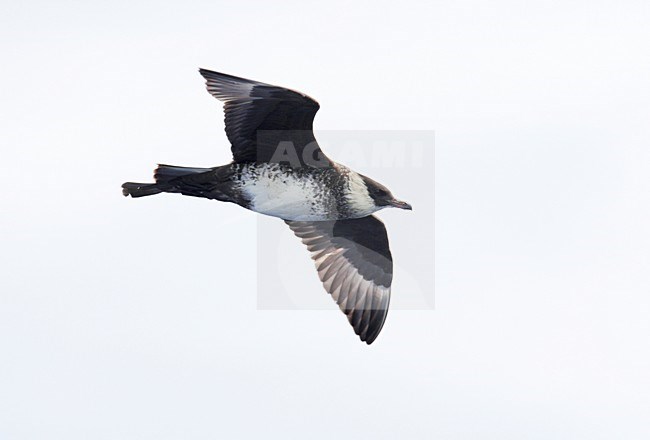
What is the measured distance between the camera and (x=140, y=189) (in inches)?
437

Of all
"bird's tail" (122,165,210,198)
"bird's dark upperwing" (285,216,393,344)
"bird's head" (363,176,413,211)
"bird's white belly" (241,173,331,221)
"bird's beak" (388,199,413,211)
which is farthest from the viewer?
"bird's dark upperwing" (285,216,393,344)

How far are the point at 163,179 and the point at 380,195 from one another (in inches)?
82.9

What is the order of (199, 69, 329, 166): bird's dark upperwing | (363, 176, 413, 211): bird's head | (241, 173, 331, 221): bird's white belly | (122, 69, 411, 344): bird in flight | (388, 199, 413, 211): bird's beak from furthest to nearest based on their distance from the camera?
(388, 199, 413, 211): bird's beak < (363, 176, 413, 211): bird's head < (241, 173, 331, 221): bird's white belly < (122, 69, 411, 344): bird in flight < (199, 69, 329, 166): bird's dark upperwing

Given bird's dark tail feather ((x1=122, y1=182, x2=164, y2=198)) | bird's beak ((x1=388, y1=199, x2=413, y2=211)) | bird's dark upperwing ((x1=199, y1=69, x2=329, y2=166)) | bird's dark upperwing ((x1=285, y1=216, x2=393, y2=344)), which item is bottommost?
bird's dark upperwing ((x1=285, y1=216, x2=393, y2=344))

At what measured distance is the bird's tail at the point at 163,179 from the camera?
1084 cm

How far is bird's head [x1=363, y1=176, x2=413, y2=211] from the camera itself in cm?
1129

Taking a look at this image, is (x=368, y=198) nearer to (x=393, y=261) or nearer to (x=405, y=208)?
(x=405, y=208)

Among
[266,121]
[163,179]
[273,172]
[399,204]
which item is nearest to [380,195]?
[399,204]

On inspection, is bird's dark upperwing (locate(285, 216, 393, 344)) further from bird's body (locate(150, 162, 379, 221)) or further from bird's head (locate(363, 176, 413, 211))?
bird's body (locate(150, 162, 379, 221))

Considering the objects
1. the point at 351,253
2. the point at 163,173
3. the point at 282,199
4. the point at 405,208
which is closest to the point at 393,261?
the point at 351,253

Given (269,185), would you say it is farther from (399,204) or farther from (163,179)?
(399,204)

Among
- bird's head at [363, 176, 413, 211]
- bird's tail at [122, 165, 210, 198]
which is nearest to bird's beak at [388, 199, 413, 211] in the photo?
bird's head at [363, 176, 413, 211]

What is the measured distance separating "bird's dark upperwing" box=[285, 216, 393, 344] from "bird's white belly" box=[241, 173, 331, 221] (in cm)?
130

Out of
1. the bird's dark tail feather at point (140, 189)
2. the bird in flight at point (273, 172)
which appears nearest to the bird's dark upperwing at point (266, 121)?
the bird in flight at point (273, 172)
